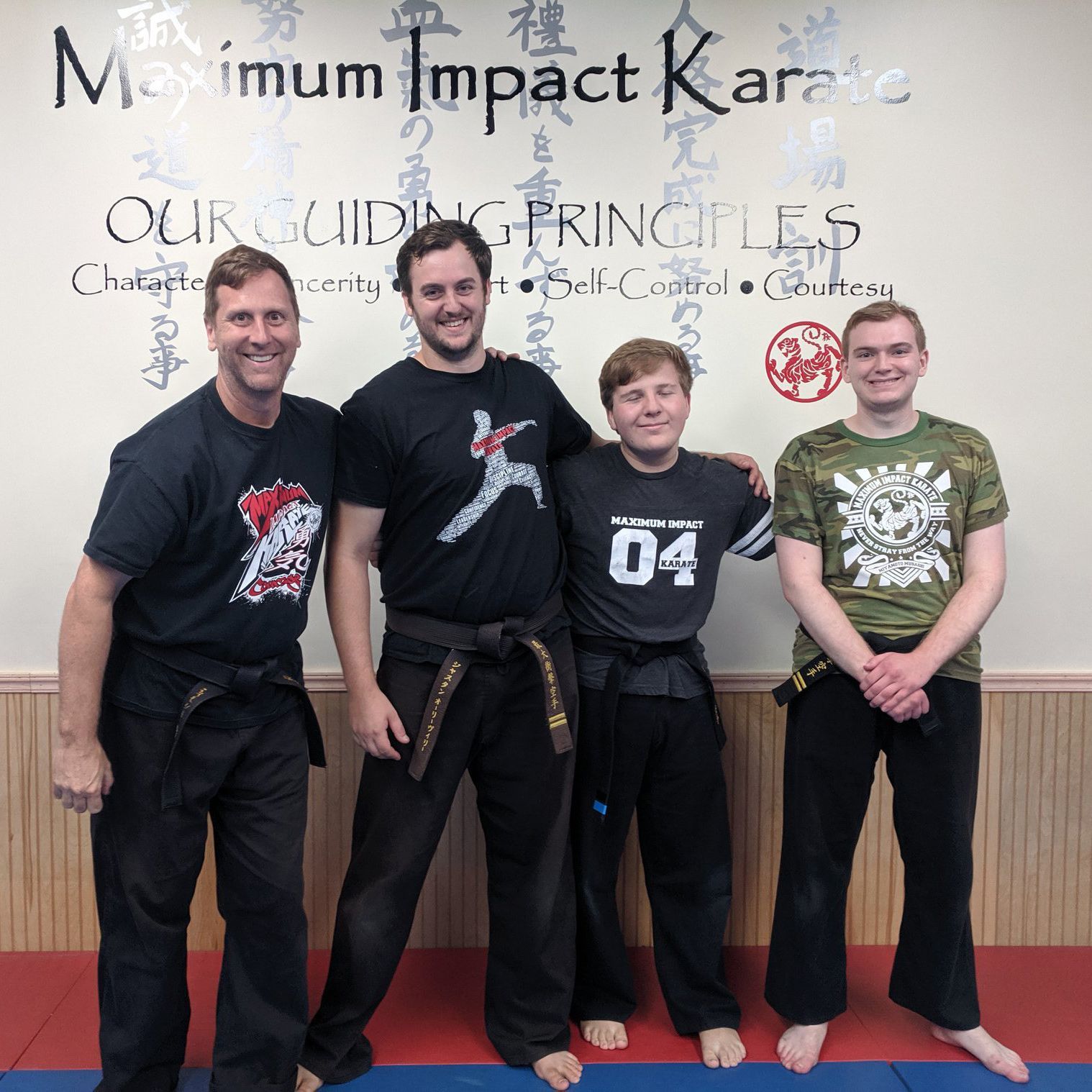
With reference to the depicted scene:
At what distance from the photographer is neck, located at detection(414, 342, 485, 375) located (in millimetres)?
1958

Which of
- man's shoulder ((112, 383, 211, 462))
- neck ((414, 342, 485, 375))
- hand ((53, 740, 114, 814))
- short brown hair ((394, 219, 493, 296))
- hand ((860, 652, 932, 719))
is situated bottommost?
hand ((53, 740, 114, 814))

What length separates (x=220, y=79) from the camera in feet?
7.68

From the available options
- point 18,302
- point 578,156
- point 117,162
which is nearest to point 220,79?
point 117,162

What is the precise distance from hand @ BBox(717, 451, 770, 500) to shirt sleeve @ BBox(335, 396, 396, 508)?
2.66 feet

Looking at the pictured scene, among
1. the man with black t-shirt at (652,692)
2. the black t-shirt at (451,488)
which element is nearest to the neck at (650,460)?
the man with black t-shirt at (652,692)

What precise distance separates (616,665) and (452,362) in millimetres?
764

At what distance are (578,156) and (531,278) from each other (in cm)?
34

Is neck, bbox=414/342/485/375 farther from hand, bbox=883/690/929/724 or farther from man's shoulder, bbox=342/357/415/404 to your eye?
hand, bbox=883/690/929/724

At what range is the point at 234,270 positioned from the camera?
173 centimetres

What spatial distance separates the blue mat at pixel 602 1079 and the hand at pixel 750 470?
130 centimetres

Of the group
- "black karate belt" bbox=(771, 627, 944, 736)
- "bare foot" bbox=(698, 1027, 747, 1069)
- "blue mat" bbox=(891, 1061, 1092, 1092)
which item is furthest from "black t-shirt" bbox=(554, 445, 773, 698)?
"blue mat" bbox=(891, 1061, 1092, 1092)

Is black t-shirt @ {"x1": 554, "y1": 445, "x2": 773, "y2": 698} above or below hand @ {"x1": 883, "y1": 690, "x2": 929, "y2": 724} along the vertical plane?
above

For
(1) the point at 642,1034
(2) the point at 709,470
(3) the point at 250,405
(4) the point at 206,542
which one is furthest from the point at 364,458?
(1) the point at 642,1034

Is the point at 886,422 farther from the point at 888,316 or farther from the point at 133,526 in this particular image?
the point at 133,526
